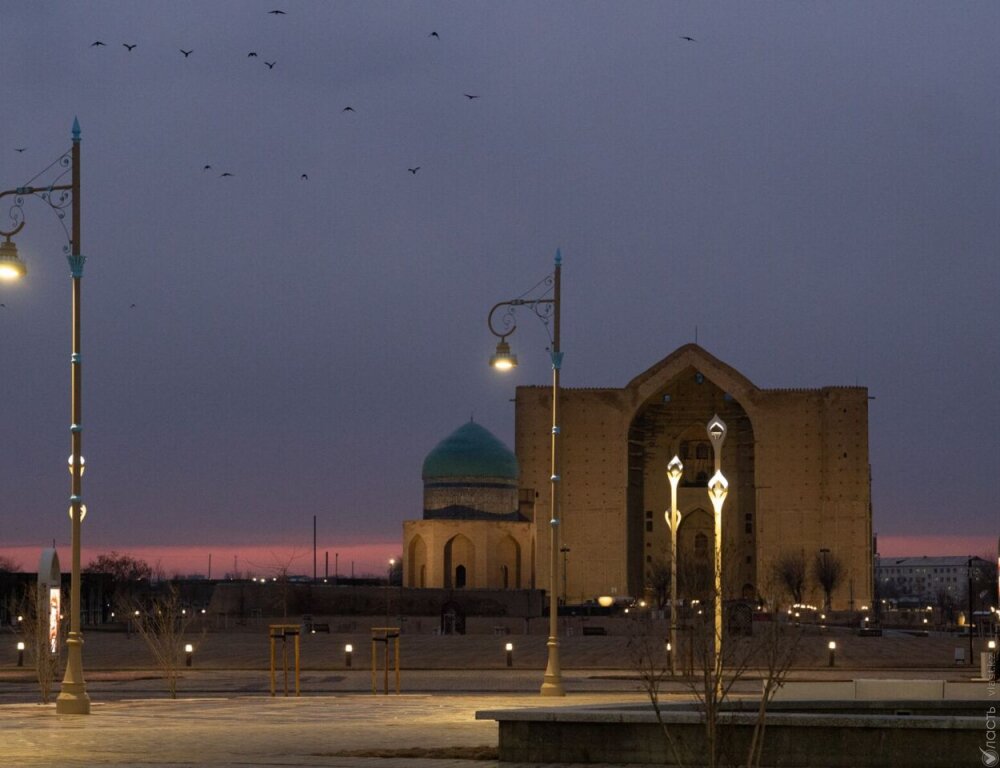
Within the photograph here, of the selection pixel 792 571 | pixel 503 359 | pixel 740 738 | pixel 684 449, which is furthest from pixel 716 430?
pixel 684 449

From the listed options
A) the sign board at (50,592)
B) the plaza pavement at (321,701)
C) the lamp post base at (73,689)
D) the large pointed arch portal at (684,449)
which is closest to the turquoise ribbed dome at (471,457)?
the large pointed arch portal at (684,449)

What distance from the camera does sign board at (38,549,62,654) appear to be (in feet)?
76.0

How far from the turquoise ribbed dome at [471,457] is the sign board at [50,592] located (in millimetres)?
56647

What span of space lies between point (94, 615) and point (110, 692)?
5497 centimetres

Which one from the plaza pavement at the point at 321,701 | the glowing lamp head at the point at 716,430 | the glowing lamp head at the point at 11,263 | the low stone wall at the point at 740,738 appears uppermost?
the glowing lamp head at the point at 11,263

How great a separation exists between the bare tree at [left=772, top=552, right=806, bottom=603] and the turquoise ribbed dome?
13974 mm

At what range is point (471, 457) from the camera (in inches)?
3253

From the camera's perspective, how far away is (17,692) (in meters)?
29.3

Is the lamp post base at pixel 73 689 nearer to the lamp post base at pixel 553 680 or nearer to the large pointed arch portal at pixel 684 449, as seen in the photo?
the lamp post base at pixel 553 680

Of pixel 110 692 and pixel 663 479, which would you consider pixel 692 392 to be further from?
pixel 110 692

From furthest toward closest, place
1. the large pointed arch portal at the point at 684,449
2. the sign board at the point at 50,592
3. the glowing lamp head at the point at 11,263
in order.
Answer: the large pointed arch portal at the point at 684,449
the sign board at the point at 50,592
the glowing lamp head at the point at 11,263

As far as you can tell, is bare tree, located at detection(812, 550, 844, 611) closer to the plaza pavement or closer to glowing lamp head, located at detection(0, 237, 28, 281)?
the plaza pavement

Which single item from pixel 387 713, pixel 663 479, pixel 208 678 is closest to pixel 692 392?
pixel 663 479

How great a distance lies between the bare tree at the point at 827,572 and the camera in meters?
77.6
